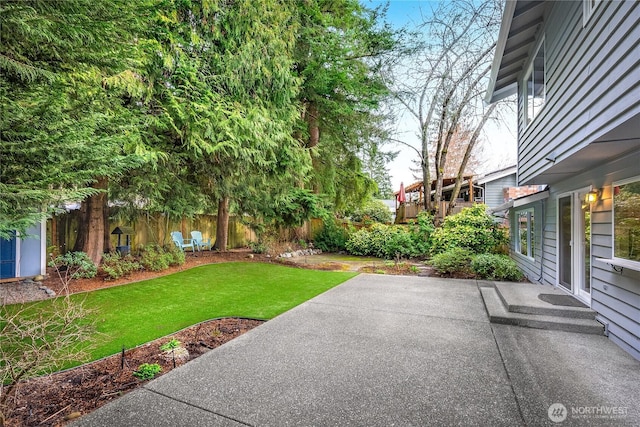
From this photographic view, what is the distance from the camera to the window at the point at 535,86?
18.7 feet

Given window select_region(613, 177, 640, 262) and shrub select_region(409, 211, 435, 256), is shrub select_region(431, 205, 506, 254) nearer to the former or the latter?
shrub select_region(409, 211, 435, 256)

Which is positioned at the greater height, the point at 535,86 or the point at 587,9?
the point at 535,86

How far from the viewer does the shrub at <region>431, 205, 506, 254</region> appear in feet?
31.1

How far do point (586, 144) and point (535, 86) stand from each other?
373cm

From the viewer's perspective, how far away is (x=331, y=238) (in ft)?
43.0

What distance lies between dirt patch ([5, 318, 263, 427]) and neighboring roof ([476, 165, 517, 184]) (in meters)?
17.5

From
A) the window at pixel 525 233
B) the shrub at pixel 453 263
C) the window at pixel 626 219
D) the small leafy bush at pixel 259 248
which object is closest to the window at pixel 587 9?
the window at pixel 626 219

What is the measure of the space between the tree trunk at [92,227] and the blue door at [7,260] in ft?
3.53

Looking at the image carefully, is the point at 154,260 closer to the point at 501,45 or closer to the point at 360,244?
the point at 360,244

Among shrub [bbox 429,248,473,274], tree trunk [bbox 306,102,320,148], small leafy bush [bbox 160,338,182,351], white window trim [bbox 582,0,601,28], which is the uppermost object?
tree trunk [bbox 306,102,320,148]

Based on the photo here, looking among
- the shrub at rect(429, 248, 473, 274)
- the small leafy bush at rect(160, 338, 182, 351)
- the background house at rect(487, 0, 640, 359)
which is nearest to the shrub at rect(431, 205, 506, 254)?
the shrub at rect(429, 248, 473, 274)

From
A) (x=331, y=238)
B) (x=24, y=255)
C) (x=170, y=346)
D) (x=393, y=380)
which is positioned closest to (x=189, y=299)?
(x=170, y=346)

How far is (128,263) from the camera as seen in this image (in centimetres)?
638
